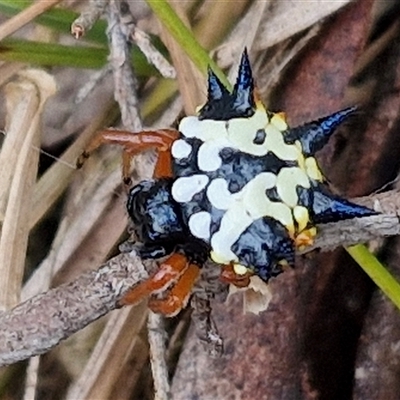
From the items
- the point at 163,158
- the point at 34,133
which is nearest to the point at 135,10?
the point at 34,133

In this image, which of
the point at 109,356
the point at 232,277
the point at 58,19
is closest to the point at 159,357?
the point at 109,356

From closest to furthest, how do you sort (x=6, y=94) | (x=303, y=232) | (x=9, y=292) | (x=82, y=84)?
(x=303, y=232)
(x=9, y=292)
(x=6, y=94)
(x=82, y=84)

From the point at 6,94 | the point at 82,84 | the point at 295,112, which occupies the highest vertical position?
the point at 6,94

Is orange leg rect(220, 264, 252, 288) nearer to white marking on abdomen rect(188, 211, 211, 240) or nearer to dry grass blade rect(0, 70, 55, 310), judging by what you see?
white marking on abdomen rect(188, 211, 211, 240)

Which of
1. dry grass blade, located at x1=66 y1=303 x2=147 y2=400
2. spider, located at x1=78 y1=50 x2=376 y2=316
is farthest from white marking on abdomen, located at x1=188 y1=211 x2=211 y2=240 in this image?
dry grass blade, located at x1=66 y1=303 x2=147 y2=400

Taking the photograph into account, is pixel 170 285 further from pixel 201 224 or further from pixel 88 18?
pixel 88 18

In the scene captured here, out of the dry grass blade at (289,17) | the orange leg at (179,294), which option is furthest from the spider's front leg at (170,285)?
the dry grass blade at (289,17)

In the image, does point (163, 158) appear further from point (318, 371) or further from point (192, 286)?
point (318, 371)
